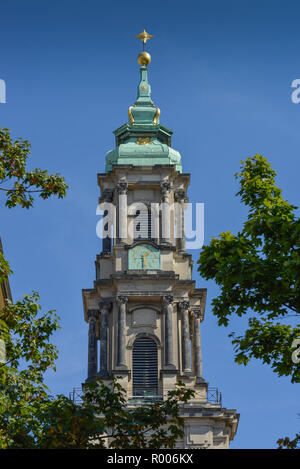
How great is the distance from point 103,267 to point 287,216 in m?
37.1

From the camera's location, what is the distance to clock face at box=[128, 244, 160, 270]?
57750 millimetres

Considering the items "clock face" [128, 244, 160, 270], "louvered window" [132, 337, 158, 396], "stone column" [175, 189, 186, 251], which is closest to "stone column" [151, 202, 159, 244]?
"clock face" [128, 244, 160, 270]

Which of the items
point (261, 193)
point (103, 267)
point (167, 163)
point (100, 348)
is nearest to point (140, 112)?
point (167, 163)

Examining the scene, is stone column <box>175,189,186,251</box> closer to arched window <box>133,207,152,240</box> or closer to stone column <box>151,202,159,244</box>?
stone column <box>151,202,159,244</box>

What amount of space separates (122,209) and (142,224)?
149cm

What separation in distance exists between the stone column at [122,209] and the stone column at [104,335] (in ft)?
13.4

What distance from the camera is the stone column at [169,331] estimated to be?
5497 cm

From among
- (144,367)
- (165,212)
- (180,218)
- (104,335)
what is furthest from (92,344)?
(180,218)

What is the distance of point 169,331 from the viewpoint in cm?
5594

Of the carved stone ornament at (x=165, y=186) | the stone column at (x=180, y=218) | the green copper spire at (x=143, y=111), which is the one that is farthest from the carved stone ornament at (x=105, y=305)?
the green copper spire at (x=143, y=111)

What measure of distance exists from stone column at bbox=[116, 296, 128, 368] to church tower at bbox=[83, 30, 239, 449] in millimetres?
54

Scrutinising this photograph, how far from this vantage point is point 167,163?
6216cm
